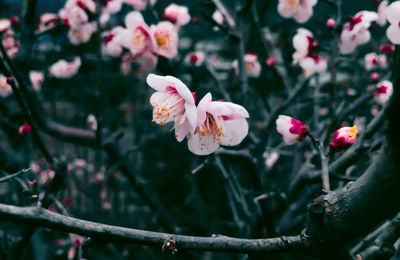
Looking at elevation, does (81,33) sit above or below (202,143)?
above

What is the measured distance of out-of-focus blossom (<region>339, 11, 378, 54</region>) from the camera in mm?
1339

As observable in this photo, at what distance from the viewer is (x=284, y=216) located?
1.47 meters

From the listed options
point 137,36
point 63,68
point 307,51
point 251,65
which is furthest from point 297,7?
point 63,68

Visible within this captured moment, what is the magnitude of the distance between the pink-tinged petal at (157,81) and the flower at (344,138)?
51 cm

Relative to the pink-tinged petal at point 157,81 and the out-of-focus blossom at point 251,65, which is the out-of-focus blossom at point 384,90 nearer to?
the out-of-focus blossom at point 251,65

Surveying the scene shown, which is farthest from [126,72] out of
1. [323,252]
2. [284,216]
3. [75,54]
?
[323,252]

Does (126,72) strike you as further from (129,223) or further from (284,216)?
(284,216)

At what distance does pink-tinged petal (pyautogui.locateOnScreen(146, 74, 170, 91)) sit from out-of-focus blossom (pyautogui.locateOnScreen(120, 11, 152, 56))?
0.69 m

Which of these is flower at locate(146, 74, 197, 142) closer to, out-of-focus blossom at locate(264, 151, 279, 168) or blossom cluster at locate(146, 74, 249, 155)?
blossom cluster at locate(146, 74, 249, 155)

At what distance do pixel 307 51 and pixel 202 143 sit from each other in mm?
951

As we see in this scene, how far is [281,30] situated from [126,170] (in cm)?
171

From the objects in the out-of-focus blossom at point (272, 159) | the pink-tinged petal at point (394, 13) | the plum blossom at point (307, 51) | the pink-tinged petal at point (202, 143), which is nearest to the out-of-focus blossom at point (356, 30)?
the plum blossom at point (307, 51)

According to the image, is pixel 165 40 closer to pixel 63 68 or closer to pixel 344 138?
pixel 344 138

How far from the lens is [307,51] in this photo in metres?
1.46
